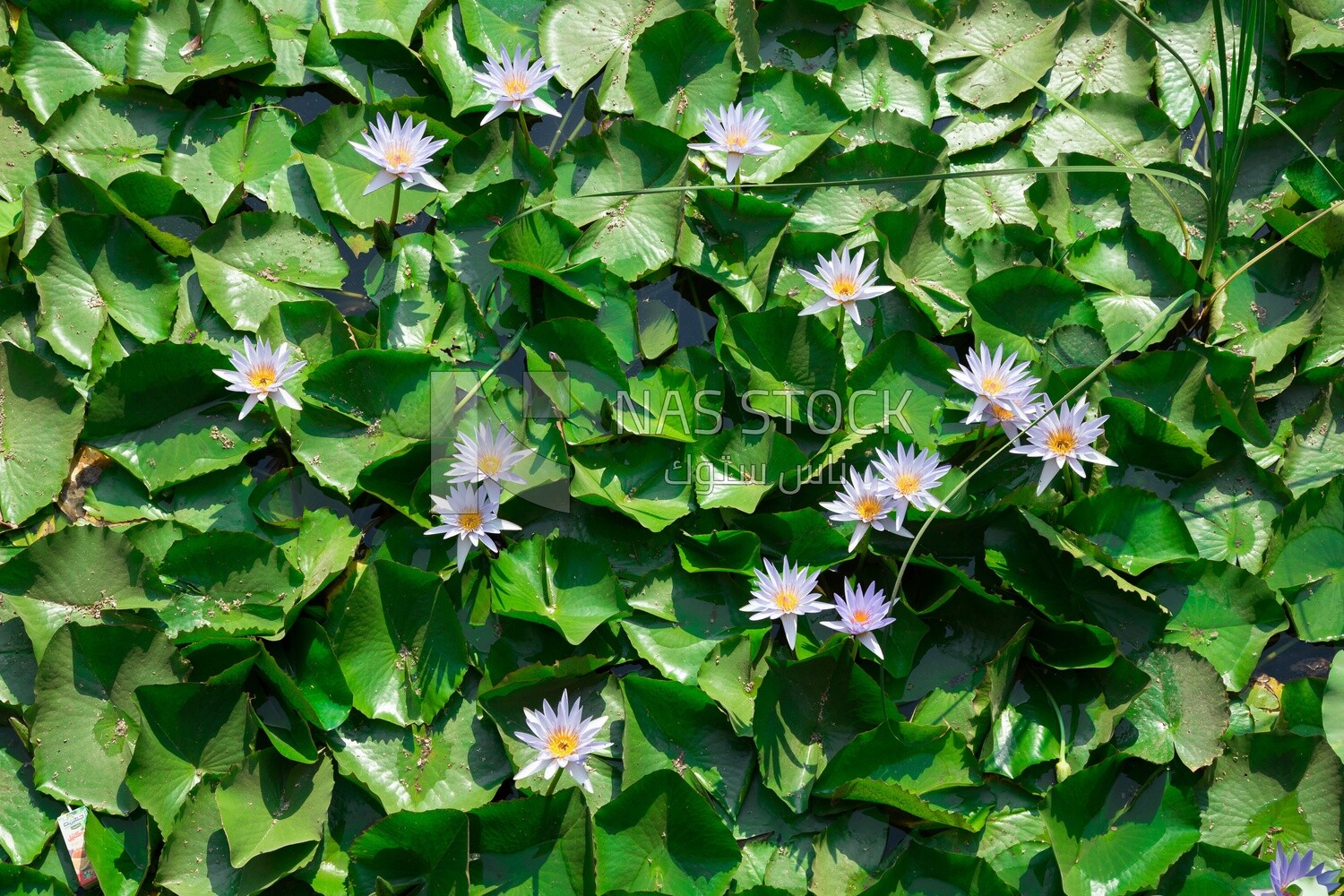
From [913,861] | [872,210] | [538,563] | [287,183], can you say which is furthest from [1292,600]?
[287,183]

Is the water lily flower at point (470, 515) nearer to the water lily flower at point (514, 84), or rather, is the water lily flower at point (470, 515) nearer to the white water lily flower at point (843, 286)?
the white water lily flower at point (843, 286)

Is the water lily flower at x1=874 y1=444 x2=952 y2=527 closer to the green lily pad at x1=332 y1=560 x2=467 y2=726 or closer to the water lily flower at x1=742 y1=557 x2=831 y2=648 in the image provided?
the water lily flower at x1=742 y1=557 x2=831 y2=648

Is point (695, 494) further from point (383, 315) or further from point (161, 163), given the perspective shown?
point (161, 163)

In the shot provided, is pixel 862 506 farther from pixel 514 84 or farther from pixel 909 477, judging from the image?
pixel 514 84

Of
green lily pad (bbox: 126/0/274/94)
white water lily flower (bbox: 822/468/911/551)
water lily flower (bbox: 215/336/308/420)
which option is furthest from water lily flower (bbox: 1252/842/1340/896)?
green lily pad (bbox: 126/0/274/94)

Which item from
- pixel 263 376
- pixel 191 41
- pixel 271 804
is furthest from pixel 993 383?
pixel 191 41


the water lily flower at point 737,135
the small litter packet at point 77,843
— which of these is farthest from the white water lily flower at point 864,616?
the small litter packet at point 77,843

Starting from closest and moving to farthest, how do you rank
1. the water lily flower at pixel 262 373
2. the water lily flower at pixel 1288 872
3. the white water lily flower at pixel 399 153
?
the water lily flower at pixel 1288 872, the water lily flower at pixel 262 373, the white water lily flower at pixel 399 153
